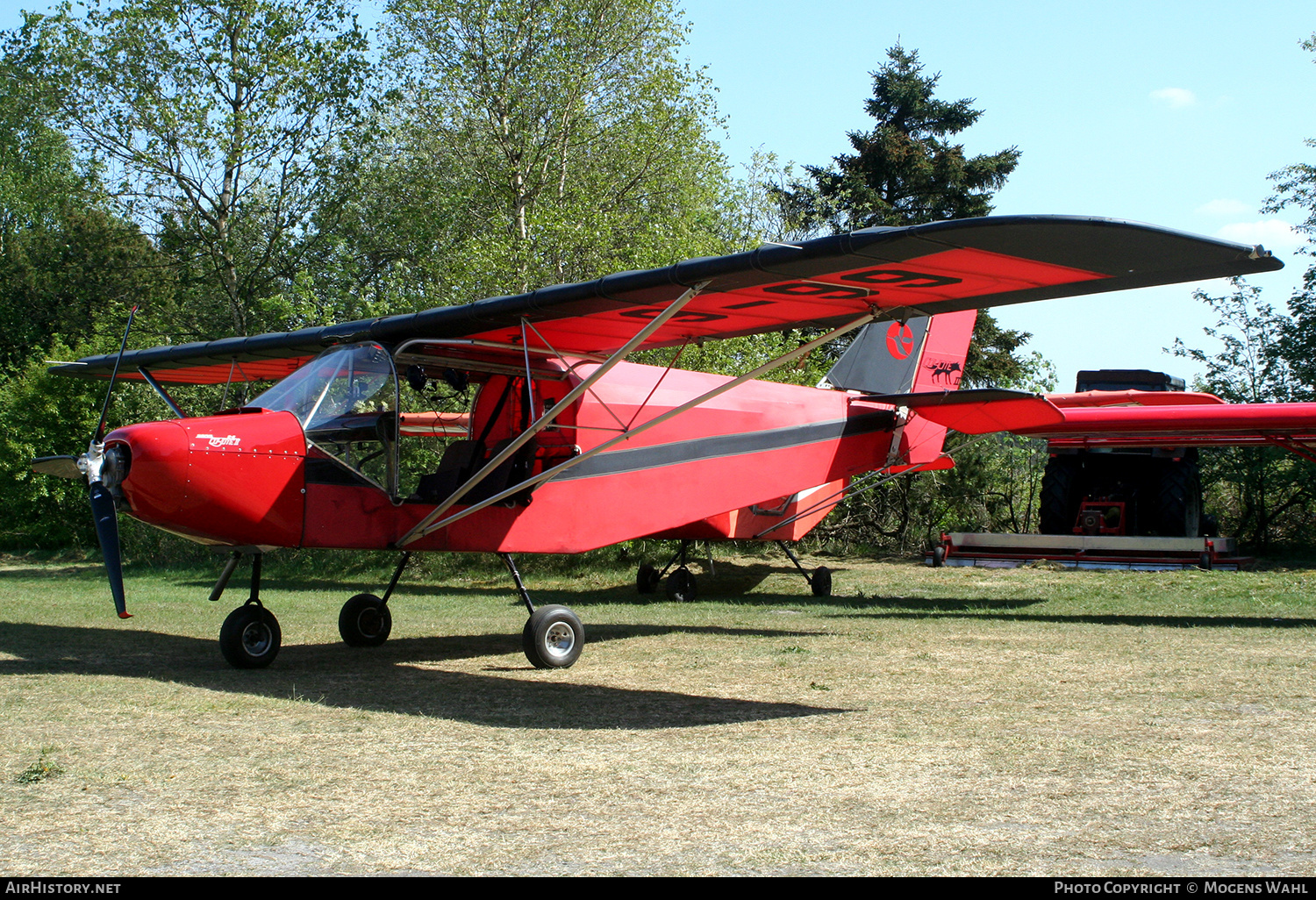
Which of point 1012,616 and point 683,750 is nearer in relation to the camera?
point 683,750

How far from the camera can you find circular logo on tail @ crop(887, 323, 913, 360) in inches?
500

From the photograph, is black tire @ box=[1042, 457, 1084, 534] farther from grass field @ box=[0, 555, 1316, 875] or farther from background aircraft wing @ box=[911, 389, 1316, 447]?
grass field @ box=[0, 555, 1316, 875]

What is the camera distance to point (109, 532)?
685 cm

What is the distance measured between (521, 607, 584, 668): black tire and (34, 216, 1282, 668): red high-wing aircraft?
0.02 m

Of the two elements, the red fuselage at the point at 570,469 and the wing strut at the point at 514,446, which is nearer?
the red fuselage at the point at 570,469

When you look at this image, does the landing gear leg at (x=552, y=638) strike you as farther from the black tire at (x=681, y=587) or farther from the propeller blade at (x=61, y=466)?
the black tire at (x=681, y=587)

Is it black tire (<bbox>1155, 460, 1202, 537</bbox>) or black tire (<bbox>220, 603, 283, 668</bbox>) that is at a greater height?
black tire (<bbox>1155, 460, 1202, 537</bbox>)

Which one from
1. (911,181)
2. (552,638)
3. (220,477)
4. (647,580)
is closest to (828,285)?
(552,638)

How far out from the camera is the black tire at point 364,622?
29.7 ft

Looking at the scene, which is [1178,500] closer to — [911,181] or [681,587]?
[681,587]

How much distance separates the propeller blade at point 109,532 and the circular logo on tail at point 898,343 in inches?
349

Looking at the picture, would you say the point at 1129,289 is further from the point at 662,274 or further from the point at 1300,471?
the point at 1300,471

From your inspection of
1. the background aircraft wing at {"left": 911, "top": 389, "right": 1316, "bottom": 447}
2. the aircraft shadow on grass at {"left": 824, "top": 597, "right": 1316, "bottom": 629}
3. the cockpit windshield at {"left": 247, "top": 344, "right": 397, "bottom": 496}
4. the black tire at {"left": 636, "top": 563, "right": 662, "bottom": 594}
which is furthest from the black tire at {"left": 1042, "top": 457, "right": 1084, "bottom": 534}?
the cockpit windshield at {"left": 247, "top": 344, "right": 397, "bottom": 496}

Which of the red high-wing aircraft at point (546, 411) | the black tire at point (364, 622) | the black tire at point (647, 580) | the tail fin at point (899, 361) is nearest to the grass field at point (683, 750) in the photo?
the black tire at point (364, 622)
